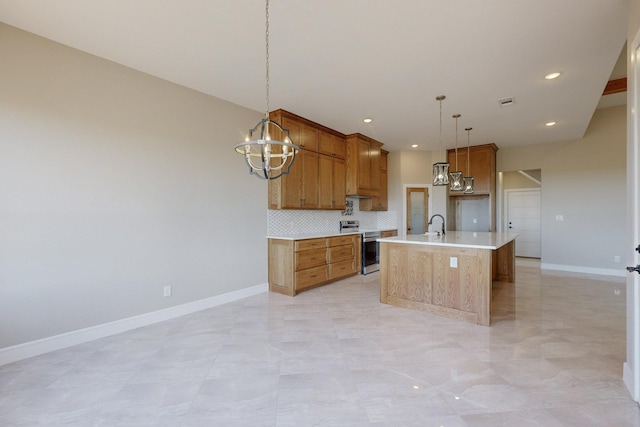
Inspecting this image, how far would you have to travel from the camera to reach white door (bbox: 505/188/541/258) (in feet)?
24.9

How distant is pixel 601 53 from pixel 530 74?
568mm

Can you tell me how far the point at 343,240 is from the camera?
525 cm

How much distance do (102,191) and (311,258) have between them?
2.79m

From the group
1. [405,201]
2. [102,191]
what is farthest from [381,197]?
[102,191]

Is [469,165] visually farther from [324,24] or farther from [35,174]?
[35,174]

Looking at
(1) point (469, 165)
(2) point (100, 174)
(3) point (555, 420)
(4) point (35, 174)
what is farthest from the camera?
(1) point (469, 165)

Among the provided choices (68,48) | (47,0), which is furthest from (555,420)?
(68,48)

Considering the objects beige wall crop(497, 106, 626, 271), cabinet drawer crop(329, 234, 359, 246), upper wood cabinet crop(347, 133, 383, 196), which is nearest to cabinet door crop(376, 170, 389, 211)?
upper wood cabinet crop(347, 133, 383, 196)

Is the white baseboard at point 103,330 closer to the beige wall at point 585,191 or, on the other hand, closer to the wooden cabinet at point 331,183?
the wooden cabinet at point 331,183

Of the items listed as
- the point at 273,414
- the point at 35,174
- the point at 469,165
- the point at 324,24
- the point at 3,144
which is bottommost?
the point at 273,414

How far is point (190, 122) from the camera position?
11.8ft

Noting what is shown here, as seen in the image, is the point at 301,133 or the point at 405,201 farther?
the point at 405,201

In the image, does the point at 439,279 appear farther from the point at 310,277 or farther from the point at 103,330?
the point at 103,330

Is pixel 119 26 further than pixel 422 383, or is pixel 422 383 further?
pixel 119 26
